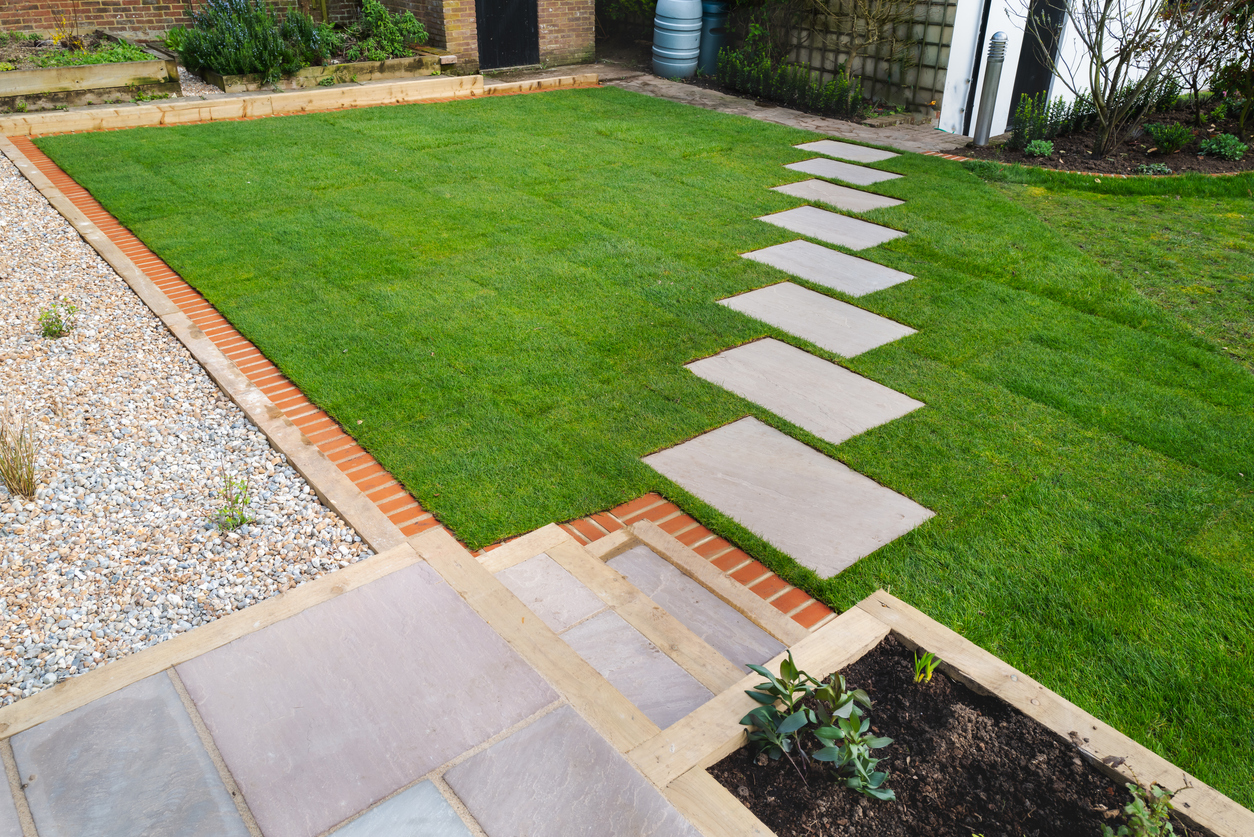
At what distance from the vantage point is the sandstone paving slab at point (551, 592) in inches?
111

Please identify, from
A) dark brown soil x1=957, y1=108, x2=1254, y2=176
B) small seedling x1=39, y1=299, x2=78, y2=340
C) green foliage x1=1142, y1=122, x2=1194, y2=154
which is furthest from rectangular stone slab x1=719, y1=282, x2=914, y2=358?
green foliage x1=1142, y1=122, x2=1194, y2=154

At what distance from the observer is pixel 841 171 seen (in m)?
7.83

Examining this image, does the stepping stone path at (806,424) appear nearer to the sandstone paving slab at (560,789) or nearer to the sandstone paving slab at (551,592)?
the sandstone paving slab at (551,592)

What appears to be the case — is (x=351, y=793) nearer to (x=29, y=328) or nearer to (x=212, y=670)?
(x=212, y=670)

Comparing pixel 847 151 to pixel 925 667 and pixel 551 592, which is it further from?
pixel 925 667

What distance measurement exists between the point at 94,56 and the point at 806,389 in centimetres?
946

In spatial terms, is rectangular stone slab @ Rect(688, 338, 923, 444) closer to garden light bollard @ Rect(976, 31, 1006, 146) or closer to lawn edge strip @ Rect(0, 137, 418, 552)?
lawn edge strip @ Rect(0, 137, 418, 552)

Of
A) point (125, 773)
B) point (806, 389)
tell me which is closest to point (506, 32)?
point (806, 389)

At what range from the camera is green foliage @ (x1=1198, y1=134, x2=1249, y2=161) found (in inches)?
329

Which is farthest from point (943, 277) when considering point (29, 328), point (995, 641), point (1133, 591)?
point (29, 328)

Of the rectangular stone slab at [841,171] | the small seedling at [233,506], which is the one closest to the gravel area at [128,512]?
the small seedling at [233,506]

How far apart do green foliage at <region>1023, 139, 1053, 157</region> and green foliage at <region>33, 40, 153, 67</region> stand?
9691mm

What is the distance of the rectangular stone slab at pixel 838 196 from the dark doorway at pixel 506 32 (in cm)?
630

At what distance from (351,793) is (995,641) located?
2067 millimetres
